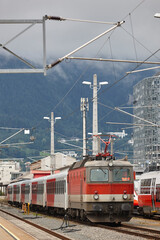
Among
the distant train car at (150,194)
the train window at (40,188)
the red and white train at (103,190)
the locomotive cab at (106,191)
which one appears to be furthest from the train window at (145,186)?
the train window at (40,188)

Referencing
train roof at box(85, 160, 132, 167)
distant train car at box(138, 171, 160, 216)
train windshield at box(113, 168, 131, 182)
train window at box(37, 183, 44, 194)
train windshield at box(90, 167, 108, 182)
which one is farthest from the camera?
train window at box(37, 183, 44, 194)

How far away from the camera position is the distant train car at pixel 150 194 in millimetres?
36872

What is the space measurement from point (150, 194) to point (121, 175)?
956cm

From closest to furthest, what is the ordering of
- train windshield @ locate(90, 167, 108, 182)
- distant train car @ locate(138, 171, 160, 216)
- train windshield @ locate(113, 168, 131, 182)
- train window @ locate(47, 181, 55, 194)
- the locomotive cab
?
1. the locomotive cab
2. train windshield @ locate(90, 167, 108, 182)
3. train windshield @ locate(113, 168, 131, 182)
4. distant train car @ locate(138, 171, 160, 216)
5. train window @ locate(47, 181, 55, 194)

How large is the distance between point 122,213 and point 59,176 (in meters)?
10.8

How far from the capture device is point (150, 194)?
38.4m

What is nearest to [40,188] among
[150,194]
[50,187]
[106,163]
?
[50,187]

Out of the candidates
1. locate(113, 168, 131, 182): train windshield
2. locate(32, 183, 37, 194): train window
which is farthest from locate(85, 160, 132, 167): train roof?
locate(32, 183, 37, 194): train window

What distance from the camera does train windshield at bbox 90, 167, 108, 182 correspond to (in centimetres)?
2919

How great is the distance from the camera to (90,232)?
24594 millimetres

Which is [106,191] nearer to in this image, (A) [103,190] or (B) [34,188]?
(A) [103,190]

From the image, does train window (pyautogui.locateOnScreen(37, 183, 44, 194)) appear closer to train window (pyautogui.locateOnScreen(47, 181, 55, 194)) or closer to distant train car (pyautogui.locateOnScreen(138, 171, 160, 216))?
train window (pyautogui.locateOnScreen(47, 181, 55, 194))

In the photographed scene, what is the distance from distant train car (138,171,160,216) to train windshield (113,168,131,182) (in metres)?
7.52

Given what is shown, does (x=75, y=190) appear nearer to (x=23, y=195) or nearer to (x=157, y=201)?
(x=157, y=201)
